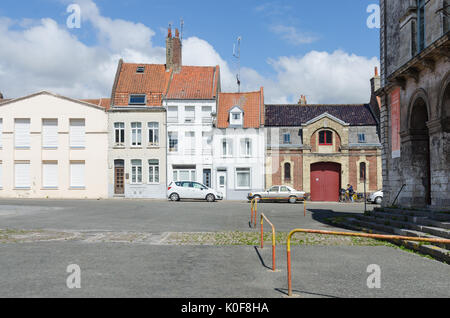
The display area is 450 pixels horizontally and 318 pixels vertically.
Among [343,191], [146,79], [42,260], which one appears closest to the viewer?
[42,260]

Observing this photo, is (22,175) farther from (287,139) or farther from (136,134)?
(287,139)

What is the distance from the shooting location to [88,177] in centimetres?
3784

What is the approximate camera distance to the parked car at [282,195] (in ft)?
107

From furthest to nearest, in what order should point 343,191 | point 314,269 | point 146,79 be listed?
point 146,79 < point 343,191 < point 314,269

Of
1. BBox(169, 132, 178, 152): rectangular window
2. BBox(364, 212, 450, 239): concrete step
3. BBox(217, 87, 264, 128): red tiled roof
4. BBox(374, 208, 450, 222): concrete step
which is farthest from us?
BBox(217, 87, 264, 128): red tiled roof

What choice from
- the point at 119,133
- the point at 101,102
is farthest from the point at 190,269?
the point at 101,102

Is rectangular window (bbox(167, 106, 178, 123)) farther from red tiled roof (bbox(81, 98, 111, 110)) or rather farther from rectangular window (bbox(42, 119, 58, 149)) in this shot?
rectangular window (bbox(42, 119, 58, 149))

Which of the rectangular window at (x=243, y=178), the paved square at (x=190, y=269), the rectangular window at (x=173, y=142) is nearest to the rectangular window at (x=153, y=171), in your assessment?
the rectangular window at (x=173, y=142)

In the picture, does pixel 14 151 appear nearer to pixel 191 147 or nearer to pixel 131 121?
pixel 131 121

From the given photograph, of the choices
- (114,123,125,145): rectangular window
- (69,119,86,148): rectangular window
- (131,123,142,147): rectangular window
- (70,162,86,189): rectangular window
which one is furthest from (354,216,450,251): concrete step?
(69,119,86,148): rectangular window

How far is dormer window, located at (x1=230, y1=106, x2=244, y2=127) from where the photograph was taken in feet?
127

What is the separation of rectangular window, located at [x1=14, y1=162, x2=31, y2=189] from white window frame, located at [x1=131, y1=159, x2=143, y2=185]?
8.85 metres
